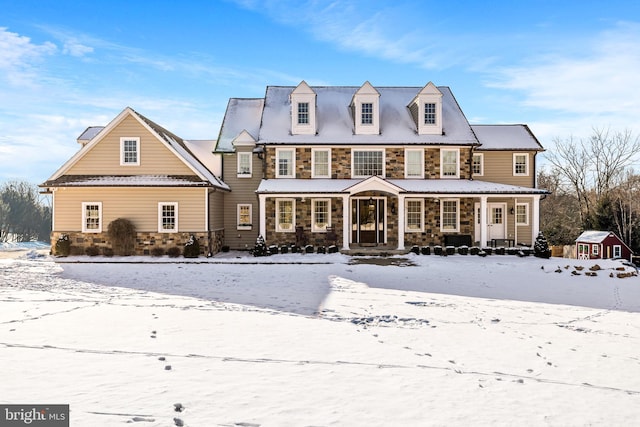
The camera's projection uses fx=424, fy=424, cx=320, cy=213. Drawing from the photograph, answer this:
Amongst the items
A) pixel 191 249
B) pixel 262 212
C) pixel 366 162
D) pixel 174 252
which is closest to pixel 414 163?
pixel 366 162

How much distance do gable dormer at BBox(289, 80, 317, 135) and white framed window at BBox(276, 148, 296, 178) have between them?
3.95 feet

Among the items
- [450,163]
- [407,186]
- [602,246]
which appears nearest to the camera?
[407,186]

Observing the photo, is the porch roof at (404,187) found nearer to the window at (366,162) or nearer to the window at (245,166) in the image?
the window at (366,162)

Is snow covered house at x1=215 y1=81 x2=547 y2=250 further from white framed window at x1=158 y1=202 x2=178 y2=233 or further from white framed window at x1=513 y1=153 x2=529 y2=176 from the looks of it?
white framed window at x1=158 y1=202 x2=178 y2=233

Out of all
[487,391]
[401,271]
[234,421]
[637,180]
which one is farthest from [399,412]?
[637,180]

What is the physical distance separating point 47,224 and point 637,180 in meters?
65.9

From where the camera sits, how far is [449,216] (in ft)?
74.4

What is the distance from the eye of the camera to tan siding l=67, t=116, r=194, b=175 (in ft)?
68.9

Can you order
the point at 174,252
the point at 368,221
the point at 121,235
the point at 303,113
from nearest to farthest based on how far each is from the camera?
the point at 121,235 < the point at 174,252 < the point at 368,221 < the point at 303,113

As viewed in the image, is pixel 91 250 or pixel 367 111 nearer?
pixel 91 250

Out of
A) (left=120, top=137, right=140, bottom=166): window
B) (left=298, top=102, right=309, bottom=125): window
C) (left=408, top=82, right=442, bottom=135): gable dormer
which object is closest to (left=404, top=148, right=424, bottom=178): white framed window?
(left=408, top=82, right=442, bottom=135): gable dormer

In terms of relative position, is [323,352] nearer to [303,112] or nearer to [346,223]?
[346,223]

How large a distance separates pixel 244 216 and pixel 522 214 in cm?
1594

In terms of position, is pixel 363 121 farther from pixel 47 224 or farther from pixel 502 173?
pixel 47 224
